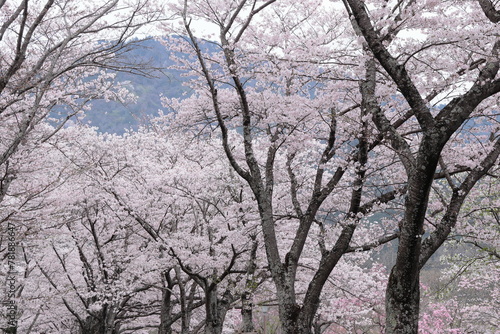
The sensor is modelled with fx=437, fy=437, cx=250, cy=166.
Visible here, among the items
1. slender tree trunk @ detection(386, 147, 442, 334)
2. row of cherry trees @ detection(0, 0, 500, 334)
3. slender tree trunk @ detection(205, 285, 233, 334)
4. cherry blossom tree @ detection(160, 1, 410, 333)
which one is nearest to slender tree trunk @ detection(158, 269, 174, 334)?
row of cherry trees @ detection(0, 0, 500, 334)

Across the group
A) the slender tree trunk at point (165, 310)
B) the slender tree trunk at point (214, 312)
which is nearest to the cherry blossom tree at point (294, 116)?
the slender tree trunk at point (214, 312)

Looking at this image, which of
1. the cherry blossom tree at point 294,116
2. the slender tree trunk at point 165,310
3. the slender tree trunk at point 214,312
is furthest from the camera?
the slender tree trunk at point 165,310

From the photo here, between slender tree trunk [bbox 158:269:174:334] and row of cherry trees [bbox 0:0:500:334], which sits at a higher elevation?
row of cherry trees [bbox 0:0:500:334]

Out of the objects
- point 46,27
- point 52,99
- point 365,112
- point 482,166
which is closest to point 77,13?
point 46,27

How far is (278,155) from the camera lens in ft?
45.8

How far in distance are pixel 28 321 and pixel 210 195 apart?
35.4 feet

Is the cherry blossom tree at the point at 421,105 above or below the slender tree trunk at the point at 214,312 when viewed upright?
above

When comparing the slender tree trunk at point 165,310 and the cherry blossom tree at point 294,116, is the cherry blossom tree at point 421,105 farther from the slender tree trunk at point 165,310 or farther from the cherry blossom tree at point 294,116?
the slender tree trunk at point 165,310

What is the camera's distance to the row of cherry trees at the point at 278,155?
532cm

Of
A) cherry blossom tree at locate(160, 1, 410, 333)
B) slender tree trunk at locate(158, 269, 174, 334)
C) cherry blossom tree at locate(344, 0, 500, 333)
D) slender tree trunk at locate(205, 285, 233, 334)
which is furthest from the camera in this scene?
slender tree trunk at locate(158, 269, 174, 334)

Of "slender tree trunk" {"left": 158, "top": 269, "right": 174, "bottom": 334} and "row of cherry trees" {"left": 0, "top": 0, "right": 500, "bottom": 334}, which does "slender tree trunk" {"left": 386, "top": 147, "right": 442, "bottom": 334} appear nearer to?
"row of cherry trees" {"left": 0, "top": 0, "right": 500, "bottom": 334}

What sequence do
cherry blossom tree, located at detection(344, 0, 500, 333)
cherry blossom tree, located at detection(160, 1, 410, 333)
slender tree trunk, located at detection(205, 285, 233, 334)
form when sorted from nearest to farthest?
cherry blossom tree, located at detection(344, 0, 500, 333) → cherry blossom tree, located at detection(160, 1, 410, 333) → slender tree trunk, located at detection(205, 285, 233, 334)

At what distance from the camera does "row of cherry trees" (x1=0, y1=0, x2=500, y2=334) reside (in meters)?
5.32

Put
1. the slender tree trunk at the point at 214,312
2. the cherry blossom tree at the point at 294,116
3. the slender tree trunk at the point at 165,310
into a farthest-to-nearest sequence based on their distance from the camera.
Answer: the slender tree trunk at the point at 165,310 → the slender tree trunk at the point at 214,312 → the cherry blossom tree at the point at 294,116
